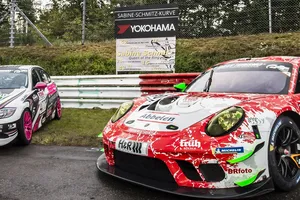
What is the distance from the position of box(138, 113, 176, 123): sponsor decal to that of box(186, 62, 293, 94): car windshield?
1.00 metres

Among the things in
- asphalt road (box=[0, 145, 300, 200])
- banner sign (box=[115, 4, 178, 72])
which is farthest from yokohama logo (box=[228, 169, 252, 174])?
banner sign (box=[115, 4, 178, 72])

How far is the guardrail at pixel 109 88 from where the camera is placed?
333 inches

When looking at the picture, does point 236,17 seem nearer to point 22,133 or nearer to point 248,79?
point 248,79

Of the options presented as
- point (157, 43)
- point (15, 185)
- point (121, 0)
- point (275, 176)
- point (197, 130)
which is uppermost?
point (121, 0)

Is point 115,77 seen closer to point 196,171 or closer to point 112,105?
point 112,105

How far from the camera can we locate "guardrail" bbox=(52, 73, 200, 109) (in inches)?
333

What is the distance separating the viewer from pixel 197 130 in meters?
3.23

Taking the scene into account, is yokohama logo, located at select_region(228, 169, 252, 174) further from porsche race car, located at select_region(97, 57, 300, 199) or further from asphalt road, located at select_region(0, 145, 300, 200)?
asphalt road, located at select_region(0, 145, 300, 200)

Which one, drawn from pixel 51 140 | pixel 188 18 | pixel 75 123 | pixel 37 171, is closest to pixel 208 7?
pixel 188 18

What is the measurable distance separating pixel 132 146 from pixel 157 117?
437 mm

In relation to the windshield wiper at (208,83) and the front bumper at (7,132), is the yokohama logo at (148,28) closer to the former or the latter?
the windshield wiper at (208,83)

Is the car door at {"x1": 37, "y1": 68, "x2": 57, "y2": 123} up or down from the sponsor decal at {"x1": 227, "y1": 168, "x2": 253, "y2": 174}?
up

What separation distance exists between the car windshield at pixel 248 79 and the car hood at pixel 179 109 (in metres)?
0.34

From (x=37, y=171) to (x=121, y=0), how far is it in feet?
50.4
